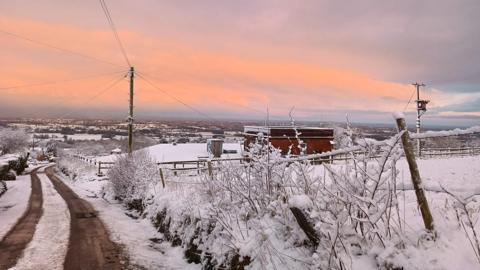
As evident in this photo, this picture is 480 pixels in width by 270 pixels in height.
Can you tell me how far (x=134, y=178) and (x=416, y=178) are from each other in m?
15.9

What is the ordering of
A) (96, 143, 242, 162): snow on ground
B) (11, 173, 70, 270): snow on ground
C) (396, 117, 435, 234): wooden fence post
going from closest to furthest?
(396, 117, 435, 234): wooden fence post → (11, 173, 70, 270): snow on ground → (96, 143, 242, 162): snow on ground

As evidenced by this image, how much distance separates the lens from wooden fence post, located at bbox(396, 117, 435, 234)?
3916 millimetres

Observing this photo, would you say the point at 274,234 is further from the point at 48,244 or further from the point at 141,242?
the point at 48,244

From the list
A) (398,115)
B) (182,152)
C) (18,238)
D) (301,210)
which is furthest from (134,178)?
(182,152)

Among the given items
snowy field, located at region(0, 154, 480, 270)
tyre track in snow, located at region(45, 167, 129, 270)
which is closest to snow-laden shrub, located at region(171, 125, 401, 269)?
snowy field, located at region(0, 154, 480, 270)

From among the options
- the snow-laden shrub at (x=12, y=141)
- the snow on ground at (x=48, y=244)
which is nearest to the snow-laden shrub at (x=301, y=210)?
the snow on ground at (x=48, y=244)

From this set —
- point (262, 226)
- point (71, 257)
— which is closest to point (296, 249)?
point (262, 226)

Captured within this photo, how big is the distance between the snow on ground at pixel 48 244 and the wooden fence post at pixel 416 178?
7.51m

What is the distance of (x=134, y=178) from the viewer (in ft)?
59.9

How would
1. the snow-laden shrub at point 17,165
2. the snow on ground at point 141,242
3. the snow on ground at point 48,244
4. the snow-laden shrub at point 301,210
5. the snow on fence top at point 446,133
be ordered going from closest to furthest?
the snow on fence top at point 446,133
the snow-laden shrub at point 301,210
the snow on ground at point 48,244
the snow on ground at point 141,242
the snow-laden shrub at point 17,165

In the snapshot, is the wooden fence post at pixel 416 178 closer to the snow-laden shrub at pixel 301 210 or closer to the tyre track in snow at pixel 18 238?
the snow-laden shrub at pixel 301 210

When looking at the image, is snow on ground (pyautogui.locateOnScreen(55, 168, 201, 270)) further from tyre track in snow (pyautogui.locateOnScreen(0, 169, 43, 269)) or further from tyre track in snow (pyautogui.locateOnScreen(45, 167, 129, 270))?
tyre track in snow (pyautogui.locateOnScreen(0, 169, 43, 269))

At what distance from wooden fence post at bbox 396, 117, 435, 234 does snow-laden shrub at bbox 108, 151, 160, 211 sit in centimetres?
1304

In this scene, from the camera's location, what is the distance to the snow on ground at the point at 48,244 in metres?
8.56
